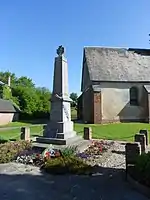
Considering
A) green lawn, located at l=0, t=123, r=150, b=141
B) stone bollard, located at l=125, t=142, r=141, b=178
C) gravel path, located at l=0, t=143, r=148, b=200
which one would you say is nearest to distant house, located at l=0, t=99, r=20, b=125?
green lawn, located at l=0, t=123, r=150, b=141

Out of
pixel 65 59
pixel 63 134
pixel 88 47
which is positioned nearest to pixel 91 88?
pixel 88 47

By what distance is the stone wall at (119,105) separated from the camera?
92.1 feet

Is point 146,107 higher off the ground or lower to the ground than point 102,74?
lower

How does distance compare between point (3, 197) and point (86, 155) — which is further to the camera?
point (86, 155)

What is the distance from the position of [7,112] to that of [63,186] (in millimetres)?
35565

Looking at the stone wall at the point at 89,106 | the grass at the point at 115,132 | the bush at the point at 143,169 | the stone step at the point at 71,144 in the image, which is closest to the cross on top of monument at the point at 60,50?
the stone step at the point at 71,144

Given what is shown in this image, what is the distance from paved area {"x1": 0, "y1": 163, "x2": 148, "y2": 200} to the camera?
523 centimetres

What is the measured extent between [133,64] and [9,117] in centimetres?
2339

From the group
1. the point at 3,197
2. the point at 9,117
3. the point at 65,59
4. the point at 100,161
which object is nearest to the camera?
the point at 3,197

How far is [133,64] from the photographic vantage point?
30328 millimetres

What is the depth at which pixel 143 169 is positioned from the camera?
5738mm

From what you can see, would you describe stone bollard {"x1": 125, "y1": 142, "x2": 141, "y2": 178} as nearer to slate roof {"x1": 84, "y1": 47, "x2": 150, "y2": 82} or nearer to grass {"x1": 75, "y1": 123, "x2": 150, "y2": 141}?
grass {"x1": 75, "y1": 123, "x2": 150, "y2": 141}

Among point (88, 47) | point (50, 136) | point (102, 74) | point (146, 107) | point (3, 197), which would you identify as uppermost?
point (88, 47)

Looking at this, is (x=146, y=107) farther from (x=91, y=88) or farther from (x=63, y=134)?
(x=63, y=134)
